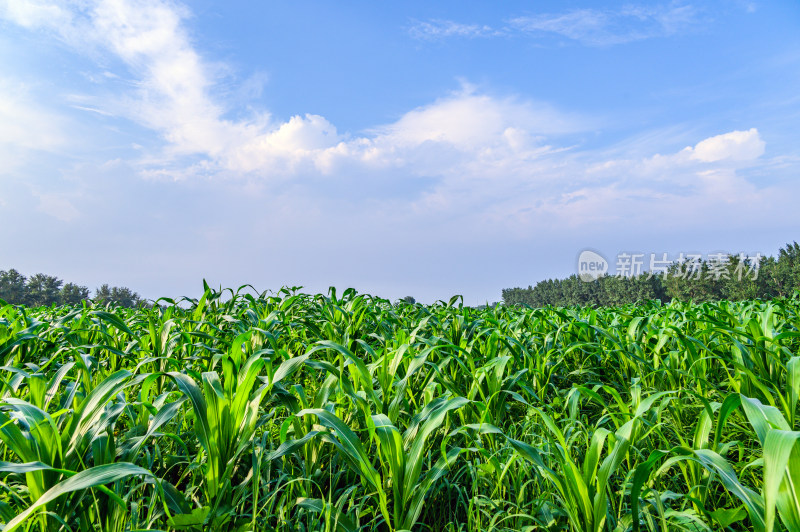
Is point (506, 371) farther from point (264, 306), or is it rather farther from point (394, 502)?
point (264, 306)

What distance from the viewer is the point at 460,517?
1676 mm

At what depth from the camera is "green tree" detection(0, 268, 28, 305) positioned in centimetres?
4344

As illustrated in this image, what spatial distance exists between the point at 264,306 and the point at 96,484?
3275 mm

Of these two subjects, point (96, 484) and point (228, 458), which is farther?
point (228, 458)

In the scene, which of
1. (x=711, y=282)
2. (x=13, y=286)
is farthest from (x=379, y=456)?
(x=711, y=282)

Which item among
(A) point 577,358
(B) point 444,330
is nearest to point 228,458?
(B) point 444,330

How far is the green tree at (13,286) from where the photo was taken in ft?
143

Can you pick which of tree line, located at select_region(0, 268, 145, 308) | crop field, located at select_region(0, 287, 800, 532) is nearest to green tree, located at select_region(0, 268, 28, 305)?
tree line, located at select_region(0, 268, 145, 308)

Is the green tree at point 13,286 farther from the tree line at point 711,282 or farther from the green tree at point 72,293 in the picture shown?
the tree line at point 711,282

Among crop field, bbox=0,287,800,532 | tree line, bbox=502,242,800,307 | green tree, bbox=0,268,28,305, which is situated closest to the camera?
crop field, bbox=0,287,800,532

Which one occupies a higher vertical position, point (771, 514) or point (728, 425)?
point (771, 514)

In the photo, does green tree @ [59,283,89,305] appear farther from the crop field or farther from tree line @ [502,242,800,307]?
the crop field

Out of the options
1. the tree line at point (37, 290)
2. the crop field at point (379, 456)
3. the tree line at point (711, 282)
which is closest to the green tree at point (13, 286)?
the tree line at point (37, 290)

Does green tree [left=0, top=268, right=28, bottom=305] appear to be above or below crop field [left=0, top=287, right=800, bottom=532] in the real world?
above
